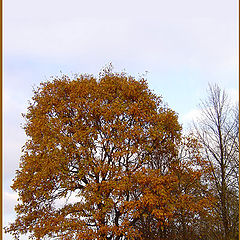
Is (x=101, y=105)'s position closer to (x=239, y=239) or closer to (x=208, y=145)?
(x=208, y=145)

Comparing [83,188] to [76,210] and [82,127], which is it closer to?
[76,210]

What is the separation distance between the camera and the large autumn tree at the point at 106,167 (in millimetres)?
15438

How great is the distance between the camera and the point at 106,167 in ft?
53.4

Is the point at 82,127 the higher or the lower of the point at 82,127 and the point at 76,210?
the higher

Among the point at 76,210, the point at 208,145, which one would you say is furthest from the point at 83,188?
the point at 208,145

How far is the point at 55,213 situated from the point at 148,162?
18.4ft

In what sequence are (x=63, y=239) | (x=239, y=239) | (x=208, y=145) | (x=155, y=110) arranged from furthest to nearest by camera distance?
(x=155, y=110) → (x=208, y=145) → (x=63, y=239) → (x=239, y=239)

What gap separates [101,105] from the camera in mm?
18125

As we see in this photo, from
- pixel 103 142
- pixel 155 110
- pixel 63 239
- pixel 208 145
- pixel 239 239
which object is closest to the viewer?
pixel 239 239

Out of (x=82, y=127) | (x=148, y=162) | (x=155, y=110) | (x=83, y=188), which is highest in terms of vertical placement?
(x=155, y=110)

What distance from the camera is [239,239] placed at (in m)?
12.9

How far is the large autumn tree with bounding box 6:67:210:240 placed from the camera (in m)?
15.4

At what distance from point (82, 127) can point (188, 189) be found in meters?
6.66

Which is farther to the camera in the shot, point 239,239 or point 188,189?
point 188,189
